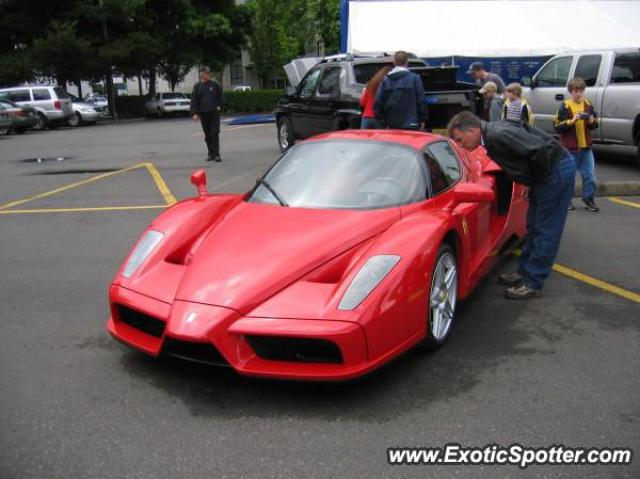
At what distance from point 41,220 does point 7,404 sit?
17.3ft

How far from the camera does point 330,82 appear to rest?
11711mm

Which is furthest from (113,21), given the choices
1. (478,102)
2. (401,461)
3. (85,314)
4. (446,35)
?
(401,461)

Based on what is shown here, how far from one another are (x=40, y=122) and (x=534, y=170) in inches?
1005

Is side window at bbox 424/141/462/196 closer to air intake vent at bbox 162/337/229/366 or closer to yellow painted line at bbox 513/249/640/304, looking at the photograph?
yellow painted line at bbox 513/249/640/304

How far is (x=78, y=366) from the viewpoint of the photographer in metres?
4.00

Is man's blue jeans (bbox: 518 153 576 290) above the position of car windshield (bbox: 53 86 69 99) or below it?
above

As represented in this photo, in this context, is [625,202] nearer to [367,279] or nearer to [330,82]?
[330,82]

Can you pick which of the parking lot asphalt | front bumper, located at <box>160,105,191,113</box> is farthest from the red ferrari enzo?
front bumper, located at <box>160,105,191,113</box>

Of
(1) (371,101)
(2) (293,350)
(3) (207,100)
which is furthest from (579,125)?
(3) (207,100)

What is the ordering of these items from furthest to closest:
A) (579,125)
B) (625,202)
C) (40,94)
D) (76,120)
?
(76,120), (40,94), (625,202), (579,125)

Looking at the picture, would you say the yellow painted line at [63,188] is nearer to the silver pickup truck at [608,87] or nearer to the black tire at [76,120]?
the silver pickup truck at [608,87]

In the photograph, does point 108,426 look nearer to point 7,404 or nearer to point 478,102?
point 7,404

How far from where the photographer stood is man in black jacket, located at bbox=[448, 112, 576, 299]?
16.0ft

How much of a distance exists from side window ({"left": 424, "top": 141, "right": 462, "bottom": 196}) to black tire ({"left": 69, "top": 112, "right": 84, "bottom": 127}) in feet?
88.6
